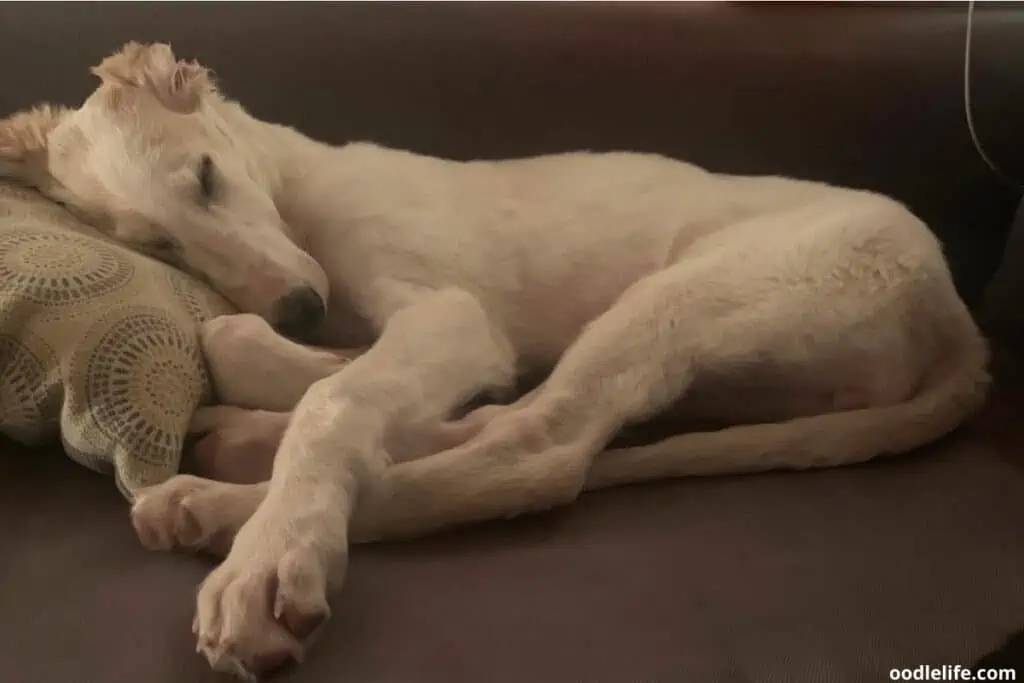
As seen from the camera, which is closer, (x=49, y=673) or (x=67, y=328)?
(x=49, y=673)

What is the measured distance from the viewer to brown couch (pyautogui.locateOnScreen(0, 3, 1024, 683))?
3.33 ft

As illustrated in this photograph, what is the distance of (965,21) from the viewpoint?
216cm

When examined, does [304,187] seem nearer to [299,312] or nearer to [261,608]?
[299,312]

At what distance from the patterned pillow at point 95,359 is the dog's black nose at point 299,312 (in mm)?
188

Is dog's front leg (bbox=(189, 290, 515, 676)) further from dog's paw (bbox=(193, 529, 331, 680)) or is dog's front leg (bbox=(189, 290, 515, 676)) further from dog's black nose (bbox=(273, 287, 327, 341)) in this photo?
dog's black nose (bbox=(273, 287, 327, 341))

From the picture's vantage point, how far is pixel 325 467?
1180 mm

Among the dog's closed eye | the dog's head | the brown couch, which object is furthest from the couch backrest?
the dog's closed eye

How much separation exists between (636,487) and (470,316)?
0.43 meters

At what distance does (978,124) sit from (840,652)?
4.80 ft

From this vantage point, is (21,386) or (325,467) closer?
(325,467)

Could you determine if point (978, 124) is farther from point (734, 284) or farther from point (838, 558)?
point (838, 558)

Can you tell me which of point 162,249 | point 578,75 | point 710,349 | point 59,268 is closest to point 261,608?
point 59,268

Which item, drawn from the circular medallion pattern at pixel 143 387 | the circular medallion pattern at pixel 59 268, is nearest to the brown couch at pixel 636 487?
the circular medallion pattern at pixel 143 387

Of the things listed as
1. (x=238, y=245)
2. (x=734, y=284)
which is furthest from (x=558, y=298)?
(x=238, y=245)
